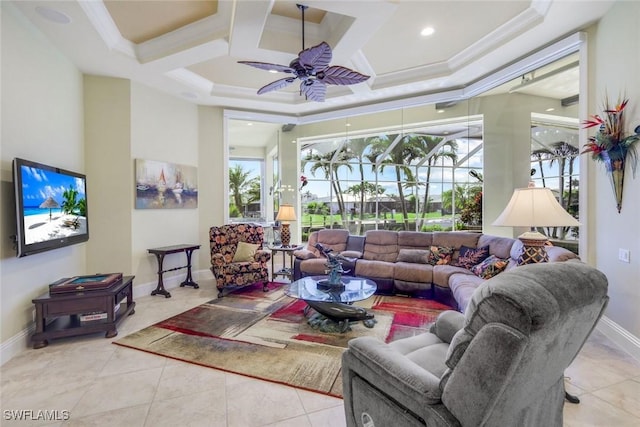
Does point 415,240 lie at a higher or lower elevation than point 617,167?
lower

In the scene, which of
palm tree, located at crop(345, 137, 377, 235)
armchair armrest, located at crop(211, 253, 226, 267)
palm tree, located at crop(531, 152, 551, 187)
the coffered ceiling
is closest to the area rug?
armchair armrest, located at crop(211, 253, 226, 267)

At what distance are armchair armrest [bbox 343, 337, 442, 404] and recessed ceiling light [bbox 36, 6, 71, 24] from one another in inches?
152

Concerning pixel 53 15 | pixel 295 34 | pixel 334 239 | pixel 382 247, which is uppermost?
pixel 295 34

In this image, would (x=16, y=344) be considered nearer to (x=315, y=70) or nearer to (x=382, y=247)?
(x=315, y=70)

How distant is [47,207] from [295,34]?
10.5 feet

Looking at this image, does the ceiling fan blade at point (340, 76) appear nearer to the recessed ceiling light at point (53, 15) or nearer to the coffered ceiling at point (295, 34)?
the coffered ceiling at point (295, 34)

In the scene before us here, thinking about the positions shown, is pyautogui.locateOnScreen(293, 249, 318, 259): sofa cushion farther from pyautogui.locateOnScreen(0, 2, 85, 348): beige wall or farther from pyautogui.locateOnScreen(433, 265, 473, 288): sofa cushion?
pyautogui.locateOnScreen(0, 2, 85, 348): beige wall

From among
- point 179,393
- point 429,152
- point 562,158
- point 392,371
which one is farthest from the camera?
point 429,152

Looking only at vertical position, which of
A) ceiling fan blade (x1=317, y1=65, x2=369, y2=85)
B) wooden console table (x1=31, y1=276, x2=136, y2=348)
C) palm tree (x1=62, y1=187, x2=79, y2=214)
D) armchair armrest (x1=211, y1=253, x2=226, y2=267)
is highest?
ceiling fan blade (x1=317, y1=65, x2=369, y2=85)

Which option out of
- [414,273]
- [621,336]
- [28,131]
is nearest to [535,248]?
[621,336]

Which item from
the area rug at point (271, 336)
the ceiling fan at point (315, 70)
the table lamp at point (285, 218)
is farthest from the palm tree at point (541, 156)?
the table lamp at point (285, 218)

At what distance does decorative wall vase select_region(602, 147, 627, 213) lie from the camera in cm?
272

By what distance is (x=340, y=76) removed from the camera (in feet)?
10.1

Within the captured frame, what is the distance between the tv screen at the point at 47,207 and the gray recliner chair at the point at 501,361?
311cm
